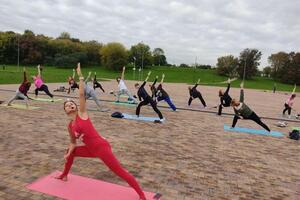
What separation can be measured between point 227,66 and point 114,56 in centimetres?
3338

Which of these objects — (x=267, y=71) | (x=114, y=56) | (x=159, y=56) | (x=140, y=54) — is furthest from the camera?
(x=159, y=56)

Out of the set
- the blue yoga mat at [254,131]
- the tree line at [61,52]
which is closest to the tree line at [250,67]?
the tree line at [61,52]

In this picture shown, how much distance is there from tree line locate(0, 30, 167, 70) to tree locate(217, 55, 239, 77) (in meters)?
21.9

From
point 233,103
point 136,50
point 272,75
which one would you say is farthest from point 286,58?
point 233,103

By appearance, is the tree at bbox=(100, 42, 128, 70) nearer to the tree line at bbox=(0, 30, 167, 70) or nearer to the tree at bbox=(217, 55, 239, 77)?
the tree line at bbox=(0, 30, 167, 70)

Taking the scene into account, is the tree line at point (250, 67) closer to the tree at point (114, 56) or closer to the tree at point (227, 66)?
the tree at point (227, 66)

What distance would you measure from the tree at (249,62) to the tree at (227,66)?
1553mm

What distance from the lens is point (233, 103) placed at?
1155cm

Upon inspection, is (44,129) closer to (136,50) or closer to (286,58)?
(136,50)

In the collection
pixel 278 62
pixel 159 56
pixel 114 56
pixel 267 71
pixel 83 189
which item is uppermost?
pixel 159 56

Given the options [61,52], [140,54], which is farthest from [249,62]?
[61,52]

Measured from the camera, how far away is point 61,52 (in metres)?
89.6

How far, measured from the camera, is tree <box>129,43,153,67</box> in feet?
308

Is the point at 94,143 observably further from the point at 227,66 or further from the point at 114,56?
the point at 227,66
